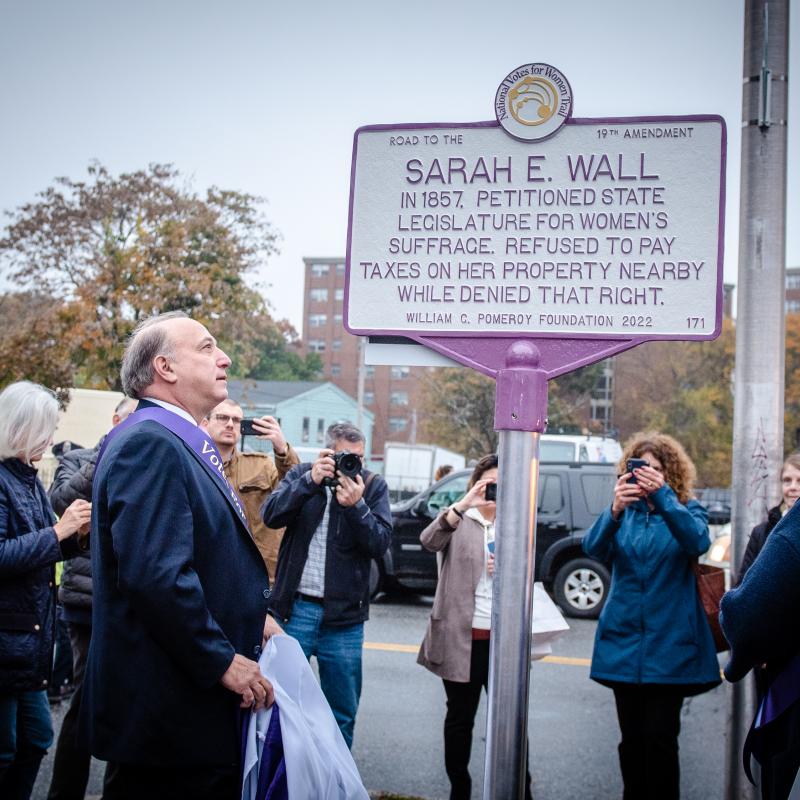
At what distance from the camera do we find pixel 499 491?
2471 mm

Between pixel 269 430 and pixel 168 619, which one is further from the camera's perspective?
pixel 269 430

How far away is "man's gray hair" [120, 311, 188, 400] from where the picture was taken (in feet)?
8.77

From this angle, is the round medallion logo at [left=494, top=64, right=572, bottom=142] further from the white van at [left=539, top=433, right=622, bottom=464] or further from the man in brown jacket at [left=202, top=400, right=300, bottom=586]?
the white van at [left=539, top=433, right=622, bottom=464]

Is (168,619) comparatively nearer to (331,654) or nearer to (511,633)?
(511,633)

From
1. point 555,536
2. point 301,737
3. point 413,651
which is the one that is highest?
point 301,737

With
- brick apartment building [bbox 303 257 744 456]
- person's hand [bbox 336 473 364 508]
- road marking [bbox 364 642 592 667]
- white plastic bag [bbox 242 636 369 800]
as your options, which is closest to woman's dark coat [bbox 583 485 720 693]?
person's hand [bbox 336 473 364 508]

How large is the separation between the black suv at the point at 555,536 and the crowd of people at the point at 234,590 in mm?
6173

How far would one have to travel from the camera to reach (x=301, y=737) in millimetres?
2430

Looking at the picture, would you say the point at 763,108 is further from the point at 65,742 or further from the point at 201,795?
the point at 65,742

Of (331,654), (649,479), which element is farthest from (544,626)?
(331,654)

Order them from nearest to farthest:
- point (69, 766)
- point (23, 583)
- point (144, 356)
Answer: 1. point (144, 356)
2. point (23, 583)
3. point (69, 766)

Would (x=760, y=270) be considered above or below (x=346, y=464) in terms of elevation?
above

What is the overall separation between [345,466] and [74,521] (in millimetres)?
1358

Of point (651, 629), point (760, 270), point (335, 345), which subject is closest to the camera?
point (760, 270)
